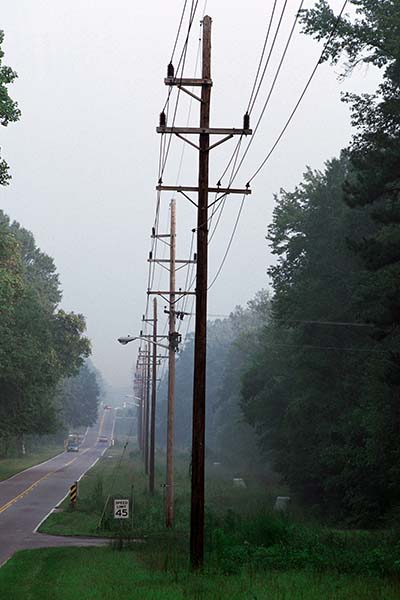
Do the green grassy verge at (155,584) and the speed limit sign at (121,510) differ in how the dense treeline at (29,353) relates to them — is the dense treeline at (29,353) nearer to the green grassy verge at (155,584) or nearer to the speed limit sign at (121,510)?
the speed limit sign at (121,510)

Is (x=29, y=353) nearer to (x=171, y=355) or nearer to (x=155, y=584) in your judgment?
(x=171, y=355)

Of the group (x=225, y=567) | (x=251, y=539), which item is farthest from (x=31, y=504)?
(x=225, y=567)

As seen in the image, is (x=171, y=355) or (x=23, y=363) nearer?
(x=171, y=355)

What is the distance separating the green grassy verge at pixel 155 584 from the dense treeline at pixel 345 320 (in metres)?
14.0

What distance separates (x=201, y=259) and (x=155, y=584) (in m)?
7.50

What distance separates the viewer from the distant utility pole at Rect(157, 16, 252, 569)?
21609 millimetres

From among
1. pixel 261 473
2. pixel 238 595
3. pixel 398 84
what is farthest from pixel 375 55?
pixel 261 473

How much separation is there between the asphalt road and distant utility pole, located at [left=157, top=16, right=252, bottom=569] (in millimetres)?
8711

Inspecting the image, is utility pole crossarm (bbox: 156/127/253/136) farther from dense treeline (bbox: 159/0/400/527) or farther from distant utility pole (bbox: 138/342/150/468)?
distant utility pole (bbox: 138/342/150/468)

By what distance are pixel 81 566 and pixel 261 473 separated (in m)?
63.1

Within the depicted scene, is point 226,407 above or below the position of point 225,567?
above

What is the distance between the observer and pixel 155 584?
1972 centimetres

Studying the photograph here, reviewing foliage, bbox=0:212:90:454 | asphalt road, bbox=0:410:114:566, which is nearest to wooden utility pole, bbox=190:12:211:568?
asphalt road, bbox=0:410:114:566

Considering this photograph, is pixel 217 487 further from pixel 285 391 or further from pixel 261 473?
pixel 261 473
